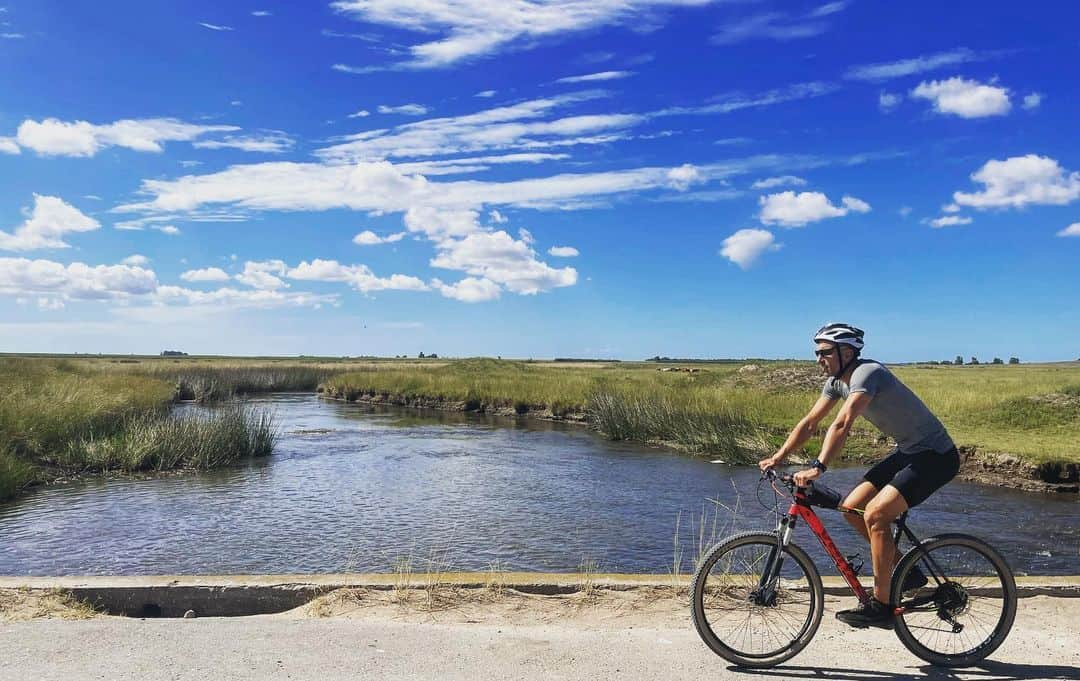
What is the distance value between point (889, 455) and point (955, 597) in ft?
4.20

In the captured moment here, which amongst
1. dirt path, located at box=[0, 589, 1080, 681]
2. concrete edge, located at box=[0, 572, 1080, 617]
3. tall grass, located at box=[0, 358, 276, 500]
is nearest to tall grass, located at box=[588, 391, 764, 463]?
tall grass, located at box=[0, 358, 276, 500]

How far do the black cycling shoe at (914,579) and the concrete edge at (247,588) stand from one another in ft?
4.72

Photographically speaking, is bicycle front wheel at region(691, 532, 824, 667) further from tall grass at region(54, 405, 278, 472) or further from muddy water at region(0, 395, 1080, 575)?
tall grass at region(54, 405, 278, 472)

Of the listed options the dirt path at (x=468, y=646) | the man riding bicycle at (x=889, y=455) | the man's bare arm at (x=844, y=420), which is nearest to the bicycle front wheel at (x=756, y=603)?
the dirt path at (x=468, y=646)

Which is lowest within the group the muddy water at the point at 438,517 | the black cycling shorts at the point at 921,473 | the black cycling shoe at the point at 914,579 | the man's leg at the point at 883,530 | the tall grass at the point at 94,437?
the muddy water at the point at 438,517

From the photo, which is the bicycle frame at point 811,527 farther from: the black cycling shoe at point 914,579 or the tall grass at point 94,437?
the tall grass at point 94,437

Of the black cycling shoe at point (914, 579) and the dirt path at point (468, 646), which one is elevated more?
the black cycling shoe at point (914, 579)

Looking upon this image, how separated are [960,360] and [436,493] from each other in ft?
512

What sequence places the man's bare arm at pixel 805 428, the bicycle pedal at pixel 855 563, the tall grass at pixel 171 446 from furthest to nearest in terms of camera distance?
the tall grass at pixel 171 446 < the bicycle pedal at pixel 855 563 < the man's bare arm at pixel 805 428

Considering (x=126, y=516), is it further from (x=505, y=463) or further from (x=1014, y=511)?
(x=1014, y=511)

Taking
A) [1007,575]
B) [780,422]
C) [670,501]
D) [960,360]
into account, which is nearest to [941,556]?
[1007,575]

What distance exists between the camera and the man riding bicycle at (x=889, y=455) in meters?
5.14

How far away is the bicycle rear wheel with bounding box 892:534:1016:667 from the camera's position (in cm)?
542

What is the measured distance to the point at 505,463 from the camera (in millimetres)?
23016
